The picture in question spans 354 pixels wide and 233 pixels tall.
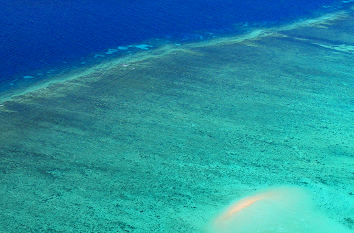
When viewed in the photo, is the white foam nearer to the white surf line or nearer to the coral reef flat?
the white surf line

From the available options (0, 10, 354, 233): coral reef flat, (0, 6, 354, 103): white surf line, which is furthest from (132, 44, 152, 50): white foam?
(0, 10, 354, 233): coral reef flat

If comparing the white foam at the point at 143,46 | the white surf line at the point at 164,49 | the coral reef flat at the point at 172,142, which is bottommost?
the coral reef flat at the point at 172,142

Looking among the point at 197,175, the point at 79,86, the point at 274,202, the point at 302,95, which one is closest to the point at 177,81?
the point at 79,86

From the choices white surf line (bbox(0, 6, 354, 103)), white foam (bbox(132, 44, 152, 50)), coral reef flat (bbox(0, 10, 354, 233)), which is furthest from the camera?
white foam (bbox(132, 44, 152, 50))

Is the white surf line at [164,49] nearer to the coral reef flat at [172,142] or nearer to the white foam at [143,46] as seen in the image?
the white foam at [143,46]

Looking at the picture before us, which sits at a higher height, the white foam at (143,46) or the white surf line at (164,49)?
→ the white foam at (143,46)

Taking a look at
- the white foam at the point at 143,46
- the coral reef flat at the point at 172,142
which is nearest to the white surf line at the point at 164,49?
the white foam at the point at 143,46

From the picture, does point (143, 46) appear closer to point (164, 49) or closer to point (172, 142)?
point (164, 49)

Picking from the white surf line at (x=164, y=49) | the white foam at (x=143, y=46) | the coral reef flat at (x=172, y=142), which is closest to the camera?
the coral reef flat at (x=172, y=142)

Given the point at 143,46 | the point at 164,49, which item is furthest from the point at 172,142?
the point at 143,46
